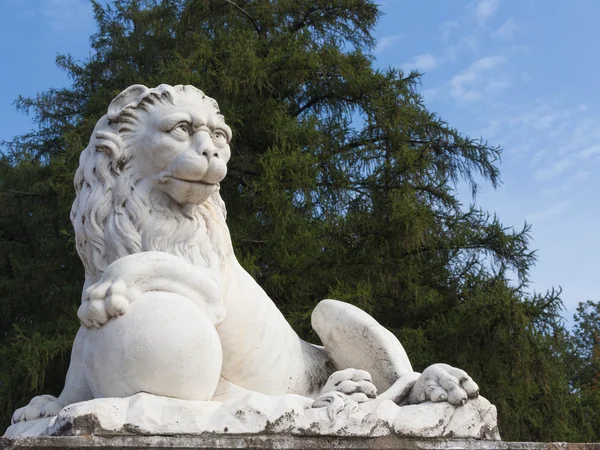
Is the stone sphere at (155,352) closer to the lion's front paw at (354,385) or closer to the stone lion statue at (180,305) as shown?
the stone lion statue at (180,305)

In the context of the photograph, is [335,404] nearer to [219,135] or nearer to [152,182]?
[152,182]

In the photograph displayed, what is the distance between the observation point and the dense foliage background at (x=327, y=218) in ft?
32.1

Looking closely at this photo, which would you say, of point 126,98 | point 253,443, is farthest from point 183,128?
point 253,443

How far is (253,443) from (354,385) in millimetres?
564

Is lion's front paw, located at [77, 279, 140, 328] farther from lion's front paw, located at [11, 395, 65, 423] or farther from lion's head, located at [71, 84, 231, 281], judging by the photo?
lion's front paw, located at [11, 395, 65, 423]

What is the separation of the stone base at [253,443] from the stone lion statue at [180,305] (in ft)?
0.55

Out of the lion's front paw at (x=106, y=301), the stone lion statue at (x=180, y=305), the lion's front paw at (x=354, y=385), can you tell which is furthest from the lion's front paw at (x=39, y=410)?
the lion's front paw at (x=354, y=385)

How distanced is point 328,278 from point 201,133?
22.0ft

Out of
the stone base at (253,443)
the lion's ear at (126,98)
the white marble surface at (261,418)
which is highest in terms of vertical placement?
the lion's ear at (126,98)

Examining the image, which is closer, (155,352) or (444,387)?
(155,352)

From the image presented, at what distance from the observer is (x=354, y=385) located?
3.18m

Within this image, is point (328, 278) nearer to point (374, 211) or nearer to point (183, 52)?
point (374, 211)

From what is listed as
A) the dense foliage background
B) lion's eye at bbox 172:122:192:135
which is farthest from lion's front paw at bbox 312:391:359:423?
the dense foliage background

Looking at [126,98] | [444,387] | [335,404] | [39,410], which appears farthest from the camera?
[126,98]
